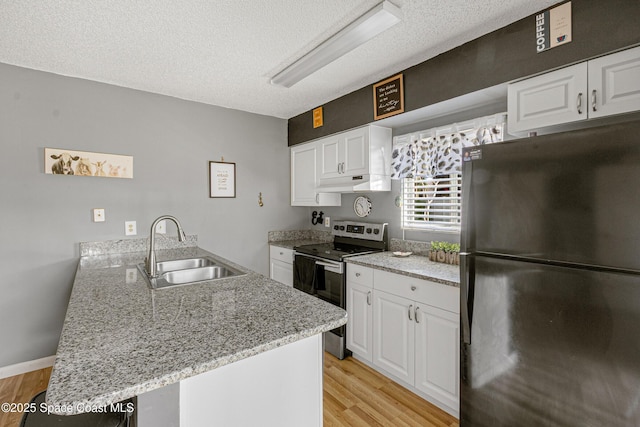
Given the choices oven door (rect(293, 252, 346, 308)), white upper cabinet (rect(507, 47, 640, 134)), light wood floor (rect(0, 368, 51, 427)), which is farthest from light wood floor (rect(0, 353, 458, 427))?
white upper cabinet (rect(507, 47, 640, 134))

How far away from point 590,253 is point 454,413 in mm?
1336

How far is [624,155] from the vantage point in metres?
1.14

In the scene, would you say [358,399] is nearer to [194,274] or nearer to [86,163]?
[194,274]

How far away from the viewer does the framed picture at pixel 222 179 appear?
3.29m

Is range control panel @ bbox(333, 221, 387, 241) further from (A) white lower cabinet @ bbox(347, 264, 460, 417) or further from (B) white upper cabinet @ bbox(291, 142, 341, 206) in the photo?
(A) white lower cabinet @ bbox(347, 264, 460, 417)

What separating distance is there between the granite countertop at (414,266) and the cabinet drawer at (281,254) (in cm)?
88

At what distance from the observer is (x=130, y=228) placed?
2.82 meters

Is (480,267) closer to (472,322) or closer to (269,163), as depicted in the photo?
(472,322)

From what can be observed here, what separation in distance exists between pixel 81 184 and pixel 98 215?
0.29 meters

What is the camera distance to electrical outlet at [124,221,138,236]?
2805 mm

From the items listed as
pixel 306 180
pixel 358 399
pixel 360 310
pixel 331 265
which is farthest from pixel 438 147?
pixel 358 399

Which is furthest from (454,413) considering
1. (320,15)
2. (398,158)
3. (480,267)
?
(320,15)

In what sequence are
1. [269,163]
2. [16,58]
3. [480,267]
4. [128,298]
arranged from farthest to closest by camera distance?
[269,163] < [16,58] < [480,267] < [128,298]

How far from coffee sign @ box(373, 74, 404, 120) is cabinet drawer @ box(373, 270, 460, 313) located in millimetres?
1287
